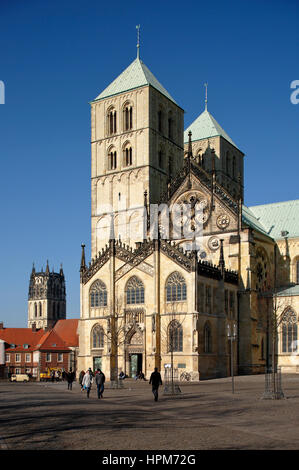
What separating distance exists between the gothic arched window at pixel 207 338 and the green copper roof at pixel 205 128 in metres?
39.0

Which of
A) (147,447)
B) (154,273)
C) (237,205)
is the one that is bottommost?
(147,447)

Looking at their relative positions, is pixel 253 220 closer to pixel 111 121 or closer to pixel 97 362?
pixel 111 121

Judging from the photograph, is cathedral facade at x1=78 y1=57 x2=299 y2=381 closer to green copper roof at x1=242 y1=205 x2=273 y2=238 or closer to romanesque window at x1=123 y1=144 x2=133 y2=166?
romanesque window at x1=123 y1=144 x2=133 y2=166

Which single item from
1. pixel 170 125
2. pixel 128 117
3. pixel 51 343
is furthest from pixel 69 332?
pixel 128 117

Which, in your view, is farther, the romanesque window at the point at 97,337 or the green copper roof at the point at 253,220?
the green copper roof at the point at 253,220

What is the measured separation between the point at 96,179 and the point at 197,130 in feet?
74.5

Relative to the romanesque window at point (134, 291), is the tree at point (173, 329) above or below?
below

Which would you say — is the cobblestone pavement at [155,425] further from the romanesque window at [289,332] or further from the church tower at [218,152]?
the church tower at [218,152]

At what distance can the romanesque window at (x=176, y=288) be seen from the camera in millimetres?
53588

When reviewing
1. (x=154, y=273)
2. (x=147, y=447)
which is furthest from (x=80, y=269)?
(x=147, y=447)

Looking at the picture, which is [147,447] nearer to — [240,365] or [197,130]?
[240,365]

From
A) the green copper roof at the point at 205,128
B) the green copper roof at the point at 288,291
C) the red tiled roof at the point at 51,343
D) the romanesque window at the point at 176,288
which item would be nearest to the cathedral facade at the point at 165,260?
the romanesque window at the point at 176,288

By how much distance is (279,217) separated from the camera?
7119cm

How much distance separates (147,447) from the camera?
48.1 ft
